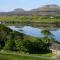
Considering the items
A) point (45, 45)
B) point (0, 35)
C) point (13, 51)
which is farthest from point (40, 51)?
point (0, 35)

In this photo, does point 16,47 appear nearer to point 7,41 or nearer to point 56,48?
point 7,41

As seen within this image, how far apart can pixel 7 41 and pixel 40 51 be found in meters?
4.25

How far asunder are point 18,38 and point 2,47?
2.17m

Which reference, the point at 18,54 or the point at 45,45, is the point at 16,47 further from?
the point at 45,45

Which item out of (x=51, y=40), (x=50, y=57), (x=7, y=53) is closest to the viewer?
(x=50, y=57)

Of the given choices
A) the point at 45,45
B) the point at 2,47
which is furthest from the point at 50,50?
the point at 2,47

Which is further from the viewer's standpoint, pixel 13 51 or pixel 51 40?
pixel 51 40

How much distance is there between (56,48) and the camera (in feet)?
104

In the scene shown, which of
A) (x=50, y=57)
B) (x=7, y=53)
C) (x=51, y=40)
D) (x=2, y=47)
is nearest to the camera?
(x=50, y=57)

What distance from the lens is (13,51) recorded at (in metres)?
31.1

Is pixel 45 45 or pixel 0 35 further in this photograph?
pixel 0 35

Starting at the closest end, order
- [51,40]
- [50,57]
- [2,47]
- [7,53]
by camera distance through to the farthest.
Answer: [50,57]
[7,53]
[2,47]
[51,40]

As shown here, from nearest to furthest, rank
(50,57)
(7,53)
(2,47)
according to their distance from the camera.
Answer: (50,57) → (7,53) → (2,47)

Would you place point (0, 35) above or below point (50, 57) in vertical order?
above
